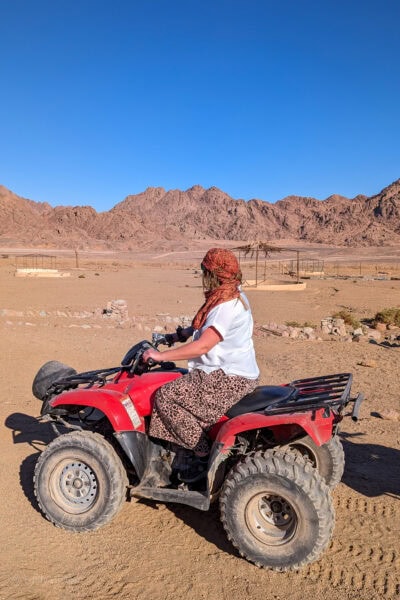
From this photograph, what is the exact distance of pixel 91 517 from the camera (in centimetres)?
379

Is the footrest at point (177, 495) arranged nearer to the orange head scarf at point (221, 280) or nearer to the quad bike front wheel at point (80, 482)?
the quad bike front wheel at point (80, 482)

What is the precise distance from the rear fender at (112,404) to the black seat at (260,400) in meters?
0.70

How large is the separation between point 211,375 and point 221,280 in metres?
0.68

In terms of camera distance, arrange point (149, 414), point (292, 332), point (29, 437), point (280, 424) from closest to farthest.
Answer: point (280, 424), point (149, 414), point (29, 437), point (292, 332)

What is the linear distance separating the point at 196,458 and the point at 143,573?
835mm

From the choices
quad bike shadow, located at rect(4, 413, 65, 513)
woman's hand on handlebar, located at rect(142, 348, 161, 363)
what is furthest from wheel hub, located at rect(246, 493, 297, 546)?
quad bike shadow, located at rect(4, 413, 65, 513)

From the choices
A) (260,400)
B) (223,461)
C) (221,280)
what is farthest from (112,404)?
(221,280)

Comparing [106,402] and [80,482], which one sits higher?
[106,402]

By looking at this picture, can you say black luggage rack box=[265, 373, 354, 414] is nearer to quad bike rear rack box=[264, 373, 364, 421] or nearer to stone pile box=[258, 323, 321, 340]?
quad bike rear rack box=[264, 373, 364, 421]

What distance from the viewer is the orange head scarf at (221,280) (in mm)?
3562

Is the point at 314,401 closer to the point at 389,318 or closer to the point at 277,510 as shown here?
the point at 277,510

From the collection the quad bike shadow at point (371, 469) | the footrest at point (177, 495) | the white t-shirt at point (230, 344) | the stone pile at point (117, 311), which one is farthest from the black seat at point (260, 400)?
the stone pile at point (117, 311)

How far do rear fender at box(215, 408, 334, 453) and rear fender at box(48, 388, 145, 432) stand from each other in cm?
65

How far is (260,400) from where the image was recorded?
11.8ft
